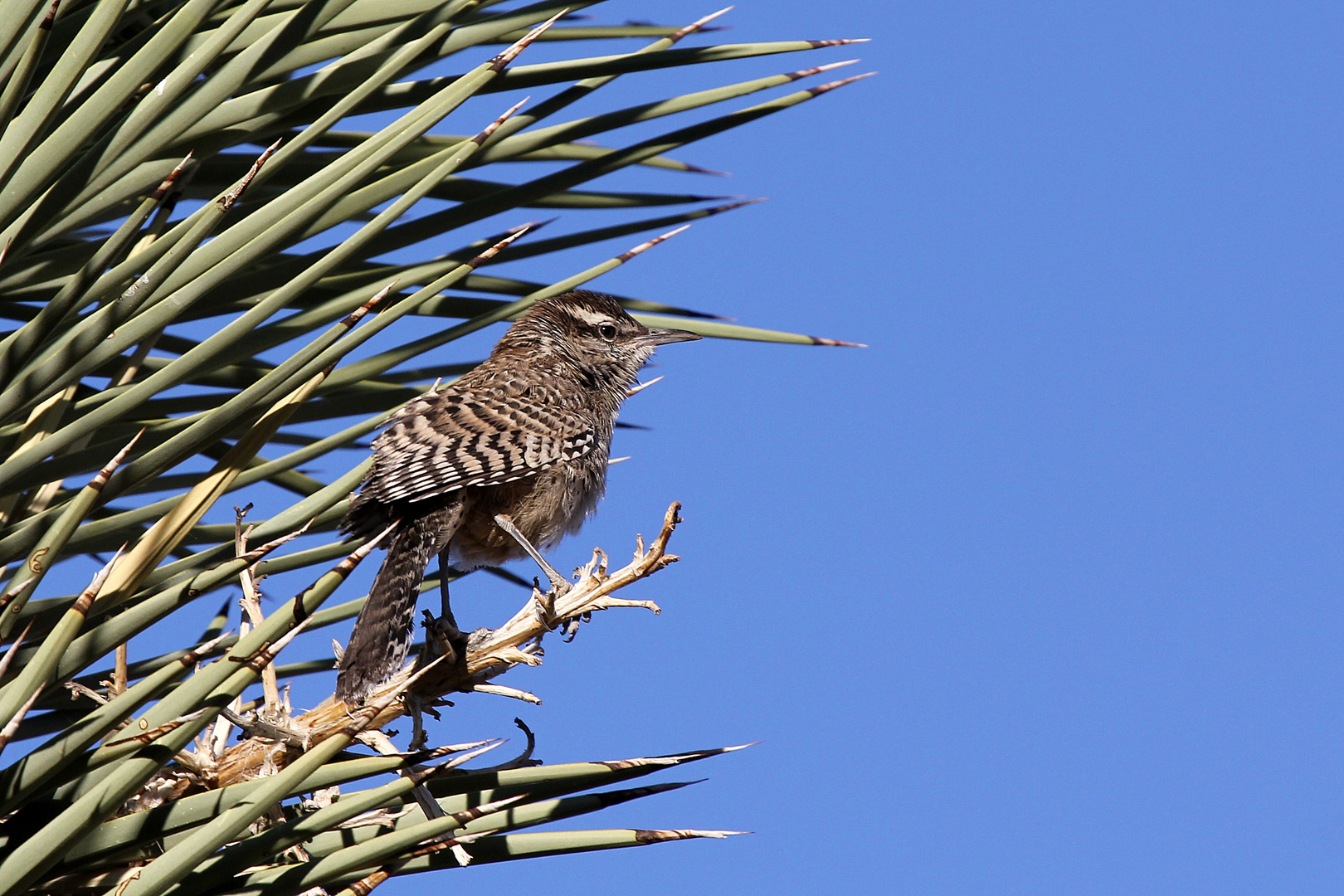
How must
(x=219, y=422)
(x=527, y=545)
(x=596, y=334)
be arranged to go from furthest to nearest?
(x=596, y=334) → (x=527, y=545) → (x=219, y=422)

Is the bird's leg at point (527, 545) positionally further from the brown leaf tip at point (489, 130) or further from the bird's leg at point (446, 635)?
the brown leaf tip at point (489, 130)

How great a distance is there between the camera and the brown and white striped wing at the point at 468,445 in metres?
2.74

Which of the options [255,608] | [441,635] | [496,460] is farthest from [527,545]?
[255,608]

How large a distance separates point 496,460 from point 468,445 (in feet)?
0.27

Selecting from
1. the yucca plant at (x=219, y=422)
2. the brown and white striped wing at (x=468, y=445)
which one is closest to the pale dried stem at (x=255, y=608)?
the yucca plant at (x=219, y=422)

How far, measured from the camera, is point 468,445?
3047 millimetres

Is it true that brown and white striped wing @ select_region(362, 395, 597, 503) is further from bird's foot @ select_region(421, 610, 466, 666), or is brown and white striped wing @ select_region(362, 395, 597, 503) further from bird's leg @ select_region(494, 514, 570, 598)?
bird's foot @ select_region(421, 610, 466, 666)

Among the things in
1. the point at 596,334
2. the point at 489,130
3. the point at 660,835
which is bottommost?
the point at 660,835

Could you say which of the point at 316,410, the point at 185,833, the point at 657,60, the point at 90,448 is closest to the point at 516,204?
the point at 657,60

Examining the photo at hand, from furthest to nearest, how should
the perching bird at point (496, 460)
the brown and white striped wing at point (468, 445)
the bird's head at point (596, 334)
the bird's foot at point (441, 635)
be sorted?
1. the bird's head at point (596, 334)
2. the brown and white striped wing at point (468, 445)
3. the perching bird at point (496, 460)
4. the bird's foot at point (441, 635)

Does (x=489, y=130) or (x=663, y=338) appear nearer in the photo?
(x=489, y=130)

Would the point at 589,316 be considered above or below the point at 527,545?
above

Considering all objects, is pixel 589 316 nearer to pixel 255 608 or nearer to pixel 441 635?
pixel 441 635

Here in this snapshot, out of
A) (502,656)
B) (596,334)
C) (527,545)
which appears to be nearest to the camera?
(502,656)
